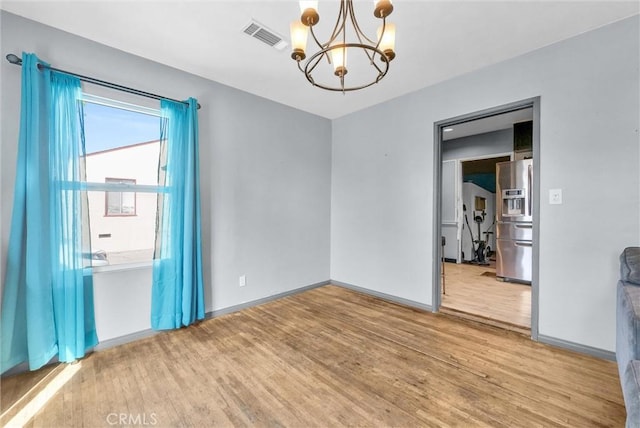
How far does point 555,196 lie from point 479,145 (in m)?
3.58

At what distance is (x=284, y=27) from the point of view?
7.35 feet

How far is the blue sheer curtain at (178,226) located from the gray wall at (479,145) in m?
5.27

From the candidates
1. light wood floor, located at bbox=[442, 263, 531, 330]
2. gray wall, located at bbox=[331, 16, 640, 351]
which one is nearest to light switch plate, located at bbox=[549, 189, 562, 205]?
gray wall, located at bbox=[331, 16, 640, 351]

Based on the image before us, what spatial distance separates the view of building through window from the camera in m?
2.45

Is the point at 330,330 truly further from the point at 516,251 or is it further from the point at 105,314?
the point at 516,251

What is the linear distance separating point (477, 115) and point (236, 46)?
2.55 m

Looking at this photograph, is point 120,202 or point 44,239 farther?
point 120,202

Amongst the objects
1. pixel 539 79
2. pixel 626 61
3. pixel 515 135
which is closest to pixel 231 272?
pixel 539 79

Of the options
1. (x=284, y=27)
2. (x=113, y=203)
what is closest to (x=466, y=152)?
(x=284, y=27)

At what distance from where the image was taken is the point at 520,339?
102 inches

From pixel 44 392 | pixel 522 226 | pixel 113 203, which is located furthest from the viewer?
pixel 522 226

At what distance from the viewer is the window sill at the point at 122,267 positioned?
2.44 meters

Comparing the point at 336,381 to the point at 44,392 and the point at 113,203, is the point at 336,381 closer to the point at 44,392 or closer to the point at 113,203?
the point at 44,392

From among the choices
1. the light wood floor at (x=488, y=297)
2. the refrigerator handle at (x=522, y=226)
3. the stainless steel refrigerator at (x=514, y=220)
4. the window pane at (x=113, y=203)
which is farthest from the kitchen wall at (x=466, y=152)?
the window pane at (x=113, y=203)
